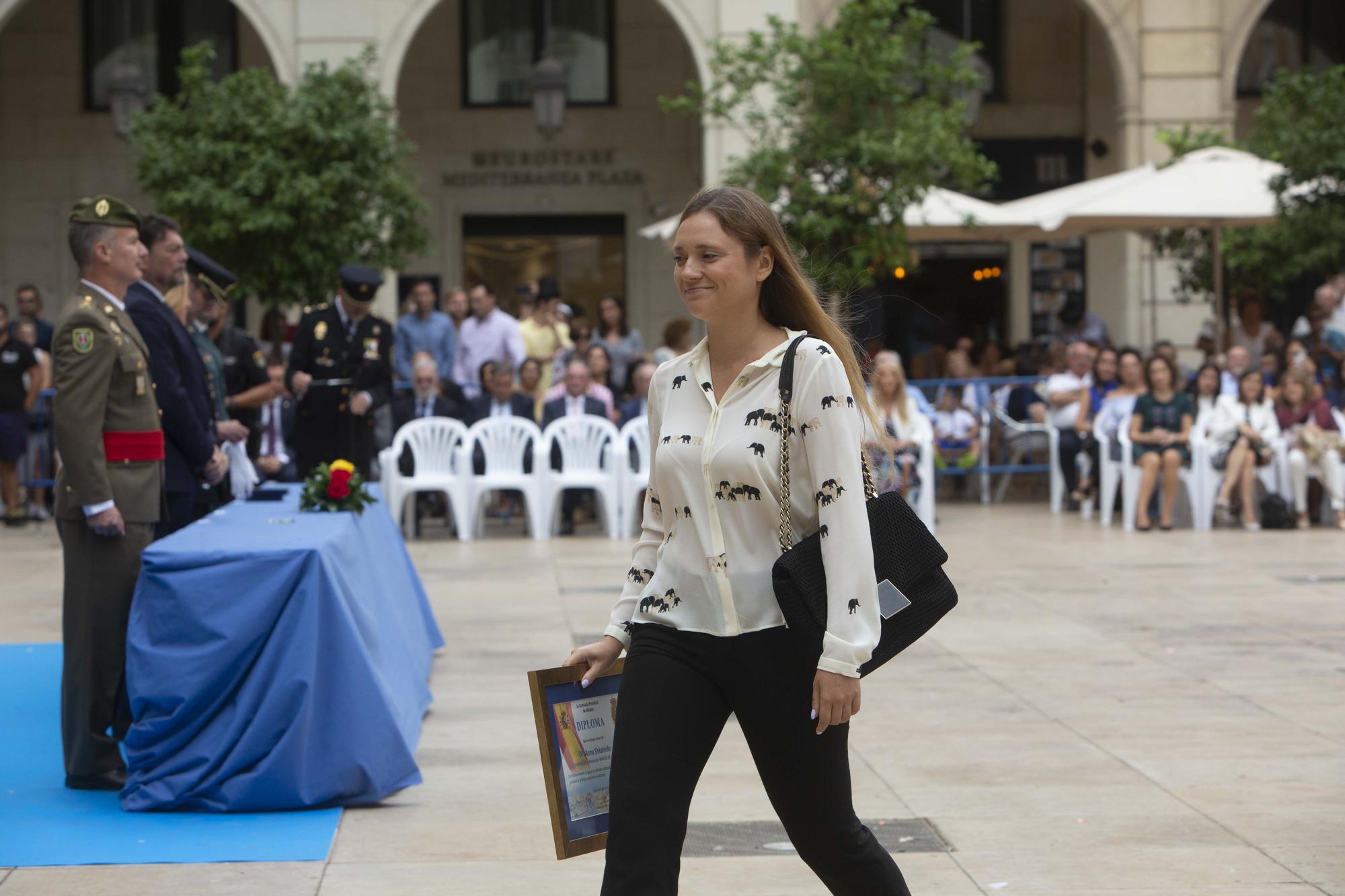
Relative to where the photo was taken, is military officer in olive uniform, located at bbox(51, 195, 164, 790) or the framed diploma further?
military officer in olive uniform, located at bbox(51, 195, 164, 790)

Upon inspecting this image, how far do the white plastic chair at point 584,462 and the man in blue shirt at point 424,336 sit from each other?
7.07ft

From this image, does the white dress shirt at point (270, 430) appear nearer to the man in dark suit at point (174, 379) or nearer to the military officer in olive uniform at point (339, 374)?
the military officer in olive uniform at point (339, 374)

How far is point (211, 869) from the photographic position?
496 cm

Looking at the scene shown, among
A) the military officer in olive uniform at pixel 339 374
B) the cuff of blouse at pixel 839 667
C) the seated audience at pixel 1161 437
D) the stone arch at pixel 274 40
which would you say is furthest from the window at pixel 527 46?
the cuff of blouse at pixel 839 667

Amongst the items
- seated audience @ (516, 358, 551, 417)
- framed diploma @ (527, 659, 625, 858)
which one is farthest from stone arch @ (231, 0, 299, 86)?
framed diploma @ (527, 659, 625, 858)

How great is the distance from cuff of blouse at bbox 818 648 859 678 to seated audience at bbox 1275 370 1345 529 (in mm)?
12305

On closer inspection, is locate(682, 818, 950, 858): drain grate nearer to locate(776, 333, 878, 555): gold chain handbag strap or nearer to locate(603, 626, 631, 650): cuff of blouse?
locate(603, 626, 631, 650): cuff of blouse

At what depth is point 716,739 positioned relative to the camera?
343 centimetres

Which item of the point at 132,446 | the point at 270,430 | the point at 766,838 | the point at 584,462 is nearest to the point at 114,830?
the point at 132,446

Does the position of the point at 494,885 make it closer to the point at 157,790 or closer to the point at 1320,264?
the point at 157,790

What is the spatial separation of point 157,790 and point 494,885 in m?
1.44

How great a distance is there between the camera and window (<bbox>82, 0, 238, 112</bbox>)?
2286 cm

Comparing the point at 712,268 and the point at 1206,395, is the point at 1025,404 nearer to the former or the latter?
the point at 1206,395

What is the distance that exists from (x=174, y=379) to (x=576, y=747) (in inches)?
132
